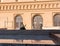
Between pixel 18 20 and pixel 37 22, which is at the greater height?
pixel 18 20

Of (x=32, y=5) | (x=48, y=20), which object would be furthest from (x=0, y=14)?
(x=48, y=20)

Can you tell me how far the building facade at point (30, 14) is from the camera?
14.6 metres

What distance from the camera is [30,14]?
15.0m

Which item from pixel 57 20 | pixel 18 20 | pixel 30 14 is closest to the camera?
pixel 30 14

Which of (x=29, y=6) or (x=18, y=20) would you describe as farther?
(x=18, y=20)

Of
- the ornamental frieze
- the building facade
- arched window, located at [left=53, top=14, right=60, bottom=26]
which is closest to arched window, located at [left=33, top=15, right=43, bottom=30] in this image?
the building facade

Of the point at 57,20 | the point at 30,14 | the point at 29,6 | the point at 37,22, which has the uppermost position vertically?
the point at 29,6

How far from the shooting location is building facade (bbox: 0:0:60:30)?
14633mm

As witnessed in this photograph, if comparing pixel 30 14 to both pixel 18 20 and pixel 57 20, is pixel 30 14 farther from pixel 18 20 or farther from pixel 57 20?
pixel 57 20

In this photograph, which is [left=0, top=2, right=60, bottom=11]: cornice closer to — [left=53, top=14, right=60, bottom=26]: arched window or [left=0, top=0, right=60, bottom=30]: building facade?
[left=0, top=0, right=60, bottom=30]: building facade

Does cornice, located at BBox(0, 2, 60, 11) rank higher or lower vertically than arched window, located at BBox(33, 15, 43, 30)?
higher

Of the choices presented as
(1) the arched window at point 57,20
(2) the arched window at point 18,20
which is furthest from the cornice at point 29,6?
(1) the arched window at point 57,20

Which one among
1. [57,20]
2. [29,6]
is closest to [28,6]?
[29,6]

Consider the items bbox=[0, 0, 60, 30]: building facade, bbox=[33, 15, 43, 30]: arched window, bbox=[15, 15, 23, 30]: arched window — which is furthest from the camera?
bbox=[15, 15, 23, 30]: arched window
